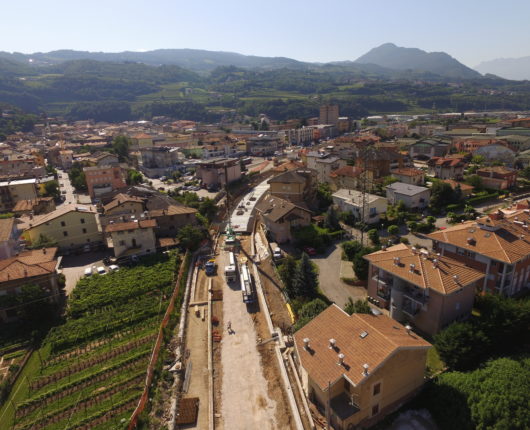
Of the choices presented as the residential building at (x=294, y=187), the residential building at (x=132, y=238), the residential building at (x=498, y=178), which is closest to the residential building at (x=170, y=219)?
the residential building at (x=132, y=238)

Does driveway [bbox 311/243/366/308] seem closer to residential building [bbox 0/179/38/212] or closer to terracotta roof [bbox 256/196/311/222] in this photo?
terracotta roof [bbox 256/196/311/222]

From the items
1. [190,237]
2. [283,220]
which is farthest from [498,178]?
[190,237]

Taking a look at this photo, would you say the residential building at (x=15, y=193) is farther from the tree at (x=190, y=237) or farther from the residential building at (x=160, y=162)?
the tree at (x=190, y=237)

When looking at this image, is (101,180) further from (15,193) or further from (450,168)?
(450,168)

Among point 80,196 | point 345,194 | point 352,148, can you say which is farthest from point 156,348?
point 352,148

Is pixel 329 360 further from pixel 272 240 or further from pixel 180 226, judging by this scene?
pixel 180 226

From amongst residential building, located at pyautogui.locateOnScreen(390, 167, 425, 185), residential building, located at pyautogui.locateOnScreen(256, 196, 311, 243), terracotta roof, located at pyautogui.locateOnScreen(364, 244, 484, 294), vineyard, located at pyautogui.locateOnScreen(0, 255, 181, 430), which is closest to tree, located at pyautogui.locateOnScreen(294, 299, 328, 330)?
terracotta roof, located at pyautogui.locateOnScreen(364, 244, 484, 294)
